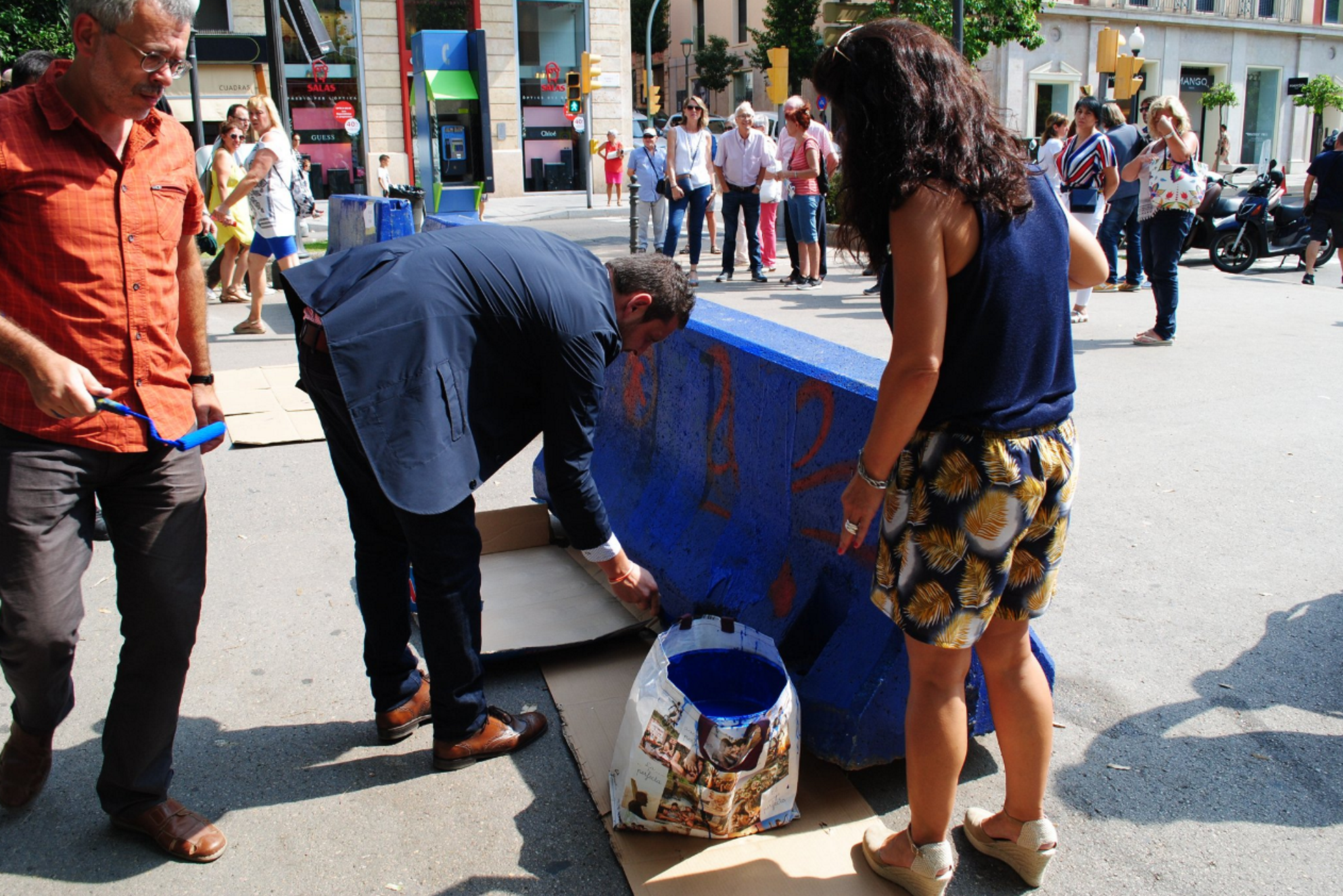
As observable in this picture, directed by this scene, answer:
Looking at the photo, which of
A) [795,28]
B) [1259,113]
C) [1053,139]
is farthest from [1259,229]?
[1259,113]

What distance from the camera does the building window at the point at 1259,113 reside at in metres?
45.0

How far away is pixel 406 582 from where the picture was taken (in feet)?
10.1

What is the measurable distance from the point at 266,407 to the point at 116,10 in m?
4.94

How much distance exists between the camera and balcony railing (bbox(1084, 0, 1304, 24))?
40656mm

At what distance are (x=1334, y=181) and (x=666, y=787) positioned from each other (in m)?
11.8

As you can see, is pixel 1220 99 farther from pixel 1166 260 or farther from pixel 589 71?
pixel 1166 260

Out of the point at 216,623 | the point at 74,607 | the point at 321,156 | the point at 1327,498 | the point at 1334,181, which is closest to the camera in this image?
the point at 74,607

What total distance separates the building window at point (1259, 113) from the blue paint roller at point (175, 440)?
50.3 metres

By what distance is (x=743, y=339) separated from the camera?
11.3 feet

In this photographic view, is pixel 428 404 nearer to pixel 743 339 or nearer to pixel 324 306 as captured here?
pixel 324 306

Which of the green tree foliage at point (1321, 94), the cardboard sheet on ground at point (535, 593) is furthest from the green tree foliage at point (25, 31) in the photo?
the green tree foliage at point (1321, 94)

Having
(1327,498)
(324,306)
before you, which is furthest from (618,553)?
(1327,498)

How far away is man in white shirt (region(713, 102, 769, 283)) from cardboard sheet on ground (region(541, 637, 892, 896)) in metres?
9.44

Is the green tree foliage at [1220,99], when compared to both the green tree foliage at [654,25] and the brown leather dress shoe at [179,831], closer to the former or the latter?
the green tree foliage at [654,25]
